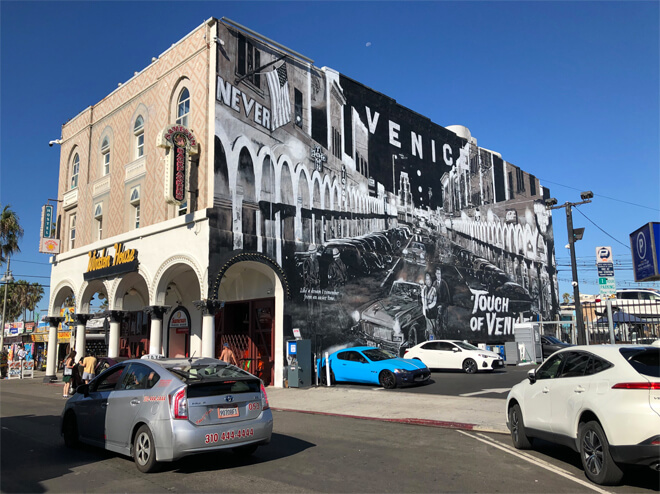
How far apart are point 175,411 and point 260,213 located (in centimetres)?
1566

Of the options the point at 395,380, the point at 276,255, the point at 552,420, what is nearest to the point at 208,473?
the point at 552,420

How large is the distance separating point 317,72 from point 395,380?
15.7 metres

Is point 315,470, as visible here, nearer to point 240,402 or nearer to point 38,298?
point 240,402

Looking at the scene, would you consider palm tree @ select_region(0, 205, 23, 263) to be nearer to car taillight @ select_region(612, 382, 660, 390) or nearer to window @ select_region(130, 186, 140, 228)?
window @ select_region(130, 186, 140, 228)

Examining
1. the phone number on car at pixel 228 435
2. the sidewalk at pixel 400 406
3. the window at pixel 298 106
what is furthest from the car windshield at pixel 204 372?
the window at pixel 298 106

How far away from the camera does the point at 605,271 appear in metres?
17.7

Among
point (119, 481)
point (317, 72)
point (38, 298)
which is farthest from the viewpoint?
point (38, 298)

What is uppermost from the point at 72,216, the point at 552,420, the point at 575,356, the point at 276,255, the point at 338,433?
the point at 72,216

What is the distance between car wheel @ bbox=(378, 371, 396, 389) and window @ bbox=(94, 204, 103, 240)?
1832cm

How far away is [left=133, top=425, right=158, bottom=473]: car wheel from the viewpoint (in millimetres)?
7148

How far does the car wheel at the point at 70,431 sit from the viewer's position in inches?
360

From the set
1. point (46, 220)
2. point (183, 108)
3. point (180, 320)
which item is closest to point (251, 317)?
point (180, 320)

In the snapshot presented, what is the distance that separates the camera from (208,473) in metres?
7.21

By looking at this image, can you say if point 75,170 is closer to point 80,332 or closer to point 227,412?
point 80,332
